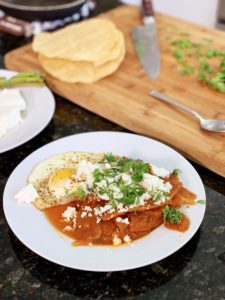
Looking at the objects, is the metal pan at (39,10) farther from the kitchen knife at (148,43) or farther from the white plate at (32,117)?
the white plate at (32,117)

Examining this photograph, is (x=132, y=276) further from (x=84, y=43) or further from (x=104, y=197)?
(x=84, y=43)

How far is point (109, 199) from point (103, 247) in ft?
0.44

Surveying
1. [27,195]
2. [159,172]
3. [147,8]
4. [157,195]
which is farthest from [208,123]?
[147,8]

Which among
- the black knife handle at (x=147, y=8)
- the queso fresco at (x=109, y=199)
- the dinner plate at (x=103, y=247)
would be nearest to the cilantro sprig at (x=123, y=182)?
the queso fresco at (x=109, y=199)

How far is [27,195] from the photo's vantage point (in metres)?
1.28

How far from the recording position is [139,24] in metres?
2.36

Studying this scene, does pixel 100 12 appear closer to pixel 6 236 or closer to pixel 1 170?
pixel 1 170

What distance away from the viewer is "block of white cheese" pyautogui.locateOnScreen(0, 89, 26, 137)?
1581 millimetres

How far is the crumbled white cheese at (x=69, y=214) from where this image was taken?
123 centimetres

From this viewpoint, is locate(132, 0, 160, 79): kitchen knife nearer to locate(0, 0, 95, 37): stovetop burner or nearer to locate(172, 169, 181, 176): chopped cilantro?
locate(0, 0, 95, 37): stovetop burner

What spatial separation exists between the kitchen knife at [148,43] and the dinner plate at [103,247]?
55 centimetres

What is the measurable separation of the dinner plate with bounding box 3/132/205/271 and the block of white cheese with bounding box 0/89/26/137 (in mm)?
207

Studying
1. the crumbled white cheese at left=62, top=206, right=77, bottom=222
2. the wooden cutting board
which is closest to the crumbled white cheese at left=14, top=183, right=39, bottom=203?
the crumbled white cheese at left=62, top=206, right=77, bottom=222

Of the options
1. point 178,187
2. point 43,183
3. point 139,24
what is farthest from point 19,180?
point 139,24
